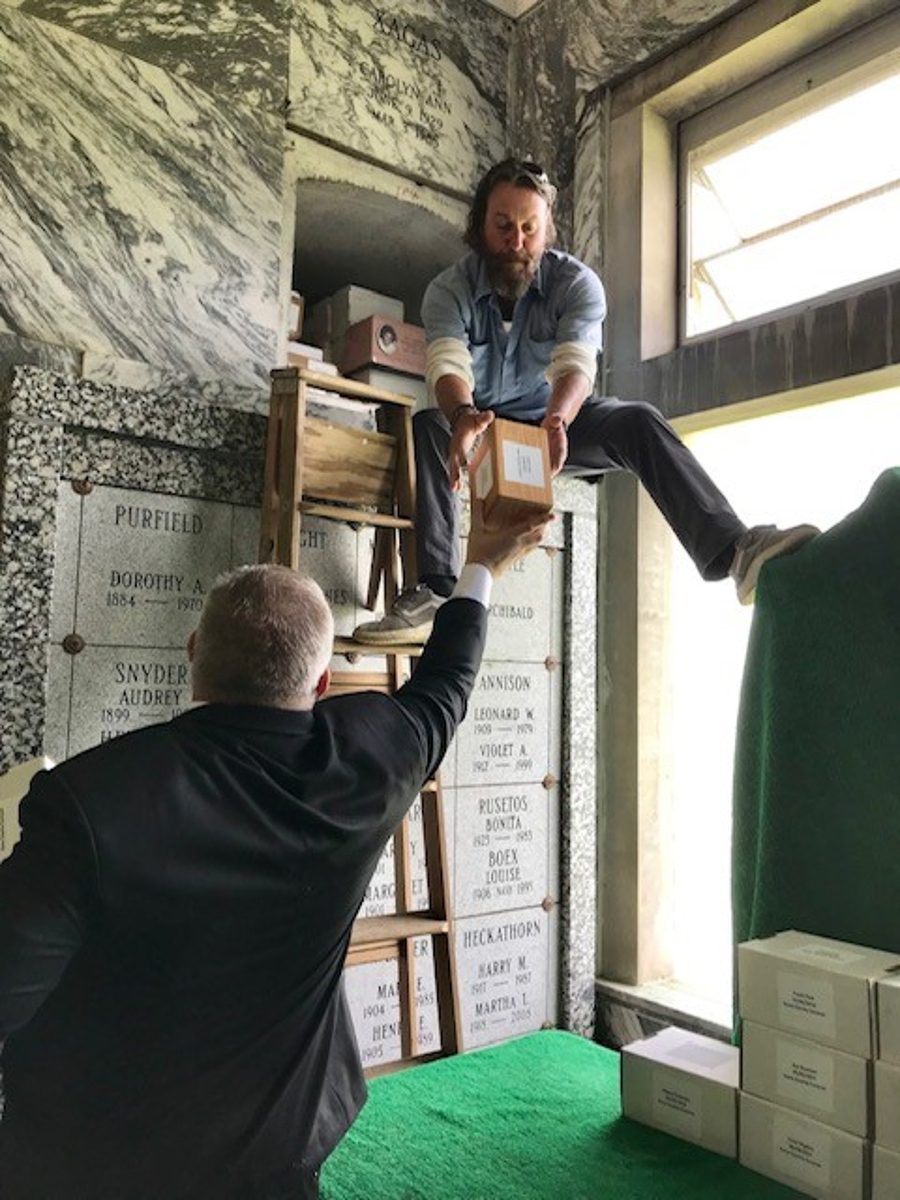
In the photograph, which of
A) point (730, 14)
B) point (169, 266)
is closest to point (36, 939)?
point (169, 266)

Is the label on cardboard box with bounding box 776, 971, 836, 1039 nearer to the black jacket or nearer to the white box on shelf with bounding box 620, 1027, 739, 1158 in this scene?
the white box on shelf with bounding box 620, 1027, 739, 1158

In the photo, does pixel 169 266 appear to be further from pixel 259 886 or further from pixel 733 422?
pixel 259 886

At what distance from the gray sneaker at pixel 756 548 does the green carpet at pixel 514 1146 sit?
108cm

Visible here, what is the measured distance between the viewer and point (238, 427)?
8.14 ft

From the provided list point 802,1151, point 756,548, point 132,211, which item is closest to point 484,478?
point 756,548

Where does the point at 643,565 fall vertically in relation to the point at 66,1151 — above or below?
above

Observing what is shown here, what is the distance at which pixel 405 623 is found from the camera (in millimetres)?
2344

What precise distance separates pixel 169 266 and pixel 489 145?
1.37m

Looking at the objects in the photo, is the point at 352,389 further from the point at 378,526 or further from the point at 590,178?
the point at 590,178

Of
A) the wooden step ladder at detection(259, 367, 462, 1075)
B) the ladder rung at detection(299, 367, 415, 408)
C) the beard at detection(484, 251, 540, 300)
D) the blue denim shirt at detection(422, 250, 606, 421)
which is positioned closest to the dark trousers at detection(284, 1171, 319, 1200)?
the wooden step ladder at detection(259, 367, 462, 1075)

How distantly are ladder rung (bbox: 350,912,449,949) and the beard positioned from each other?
5.32ft

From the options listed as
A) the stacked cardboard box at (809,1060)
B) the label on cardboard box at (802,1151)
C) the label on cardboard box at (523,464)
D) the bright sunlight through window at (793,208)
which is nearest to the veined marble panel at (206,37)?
the bright sunlight through window at (793,208)

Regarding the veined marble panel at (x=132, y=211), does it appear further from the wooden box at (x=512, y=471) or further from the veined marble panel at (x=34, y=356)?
the wooden box at (x=512, y=471)

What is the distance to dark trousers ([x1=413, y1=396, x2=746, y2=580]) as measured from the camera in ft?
7.09
